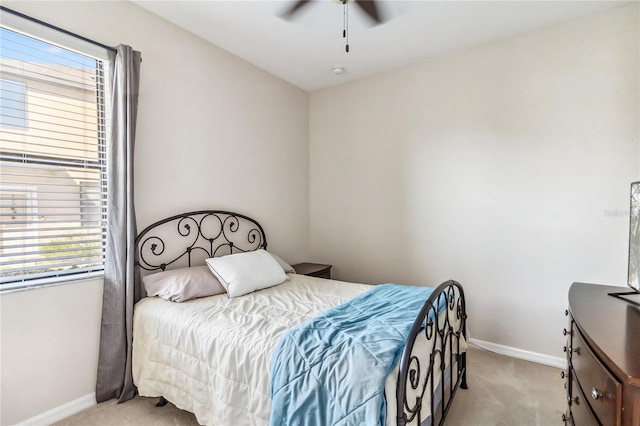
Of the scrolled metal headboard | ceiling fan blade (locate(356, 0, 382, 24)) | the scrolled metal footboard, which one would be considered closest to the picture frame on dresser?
the scrolled metal footboard

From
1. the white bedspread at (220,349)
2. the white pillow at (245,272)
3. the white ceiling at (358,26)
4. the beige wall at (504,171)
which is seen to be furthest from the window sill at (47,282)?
the beige wall at (504,171)

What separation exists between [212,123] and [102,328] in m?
1.86

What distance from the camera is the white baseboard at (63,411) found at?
1954 millimetres

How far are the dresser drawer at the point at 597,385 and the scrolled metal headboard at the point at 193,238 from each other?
8.66ft

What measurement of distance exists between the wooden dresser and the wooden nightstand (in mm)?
2292

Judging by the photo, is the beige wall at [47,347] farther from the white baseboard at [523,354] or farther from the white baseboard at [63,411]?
the white baseboard at [523,354]

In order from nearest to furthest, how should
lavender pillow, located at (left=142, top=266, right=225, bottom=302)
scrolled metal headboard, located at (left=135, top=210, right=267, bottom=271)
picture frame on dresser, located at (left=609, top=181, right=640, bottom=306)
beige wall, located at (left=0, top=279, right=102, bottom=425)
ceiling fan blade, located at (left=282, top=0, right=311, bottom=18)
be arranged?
picture frame on dresser, located at (left=609, top=181, right=640, bottom=306) < beige wall, located at (left=0, top=279, right=102, bottom=425) < ceiling fan blade, located at (left=282, top=0, right=311, bottom=18) < lavender pillow, located at (left=142, top=266, right=225, bottom=302) < scrolled metal headboard, located at (left=135, top=210, right=267, bottom=271)

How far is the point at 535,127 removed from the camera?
278 cm

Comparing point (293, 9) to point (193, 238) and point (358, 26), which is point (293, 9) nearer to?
point (358, 26)

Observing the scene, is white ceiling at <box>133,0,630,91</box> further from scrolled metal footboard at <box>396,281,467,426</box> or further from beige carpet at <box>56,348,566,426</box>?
beige carpet at <box>56,348,566,426</box>

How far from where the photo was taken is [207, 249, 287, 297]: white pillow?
2.46 m

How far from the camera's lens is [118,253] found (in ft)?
7.29

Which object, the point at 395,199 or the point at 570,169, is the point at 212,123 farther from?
the point at 570,169

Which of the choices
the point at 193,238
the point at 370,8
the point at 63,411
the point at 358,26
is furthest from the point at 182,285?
the point at 358,26
